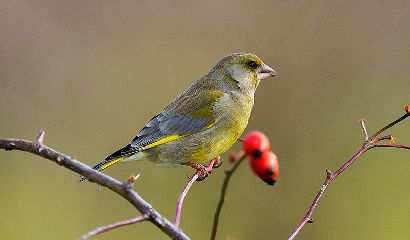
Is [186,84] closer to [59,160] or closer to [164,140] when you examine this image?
[164,140]

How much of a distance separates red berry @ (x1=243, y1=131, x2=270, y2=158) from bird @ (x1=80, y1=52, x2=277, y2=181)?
1.63 metres

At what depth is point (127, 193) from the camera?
1.75m

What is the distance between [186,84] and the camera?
5.89 m

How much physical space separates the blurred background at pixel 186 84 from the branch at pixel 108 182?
2857mm

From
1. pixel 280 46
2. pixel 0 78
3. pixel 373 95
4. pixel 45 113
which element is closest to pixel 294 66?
pixel 280 46

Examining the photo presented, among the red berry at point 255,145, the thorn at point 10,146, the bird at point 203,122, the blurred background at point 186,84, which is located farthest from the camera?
the blurred background at point 186,84

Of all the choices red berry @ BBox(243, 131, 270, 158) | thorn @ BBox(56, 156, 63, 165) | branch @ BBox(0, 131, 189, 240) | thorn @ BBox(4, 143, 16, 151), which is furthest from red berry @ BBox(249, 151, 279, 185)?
thorn @ BBox(4, 143, 16, 151)

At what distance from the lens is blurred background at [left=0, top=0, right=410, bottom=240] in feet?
16.3

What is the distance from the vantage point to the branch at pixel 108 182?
1718mm

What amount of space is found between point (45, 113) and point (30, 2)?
1048mm

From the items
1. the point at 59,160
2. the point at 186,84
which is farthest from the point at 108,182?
the point at 186,84

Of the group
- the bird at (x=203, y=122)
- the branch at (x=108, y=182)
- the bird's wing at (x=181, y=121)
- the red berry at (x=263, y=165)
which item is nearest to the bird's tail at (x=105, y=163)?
the bird at (x=203, y=122)

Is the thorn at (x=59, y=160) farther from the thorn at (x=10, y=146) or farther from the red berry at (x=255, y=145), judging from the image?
A: the red berry at (x=255, y=145)

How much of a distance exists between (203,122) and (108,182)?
66.9 inches
